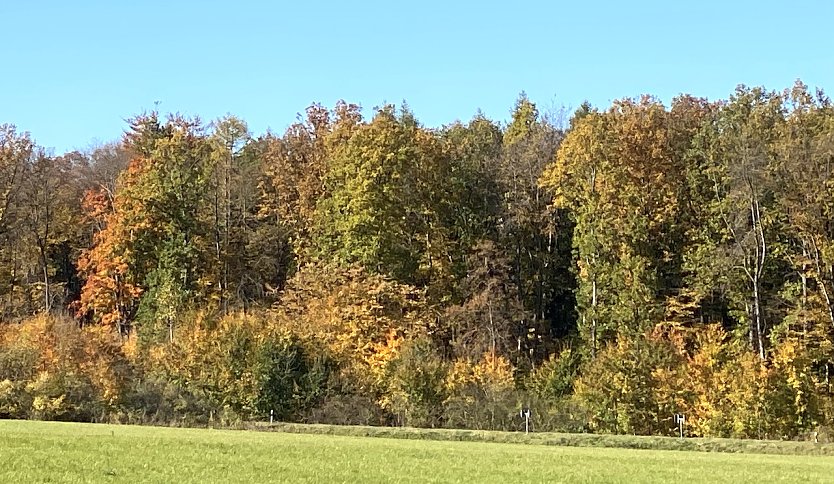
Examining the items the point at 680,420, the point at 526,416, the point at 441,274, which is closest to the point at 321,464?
the point at 526,416

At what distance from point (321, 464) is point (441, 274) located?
3983cm

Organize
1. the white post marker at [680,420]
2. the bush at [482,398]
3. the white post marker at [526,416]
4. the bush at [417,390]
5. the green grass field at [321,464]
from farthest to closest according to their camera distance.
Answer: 1. the bush at [417,390]
2. the bush at [482,398]
3. the white post marker at [526,416]
4. the white post marker at [680,420]
5. the green grass field at [321,464]

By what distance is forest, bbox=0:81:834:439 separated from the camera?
56500 mm

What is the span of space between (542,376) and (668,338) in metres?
7.58

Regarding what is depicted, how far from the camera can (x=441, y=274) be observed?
6738cm

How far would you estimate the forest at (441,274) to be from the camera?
5650 centimetres

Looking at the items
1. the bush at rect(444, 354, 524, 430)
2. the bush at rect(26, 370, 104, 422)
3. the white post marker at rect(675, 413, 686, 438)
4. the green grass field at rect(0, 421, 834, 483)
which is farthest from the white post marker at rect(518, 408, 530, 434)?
the bush at rect(26, 370, 104, 422)

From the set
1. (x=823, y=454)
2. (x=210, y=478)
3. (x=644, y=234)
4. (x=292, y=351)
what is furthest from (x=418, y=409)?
(x=210, y=478)

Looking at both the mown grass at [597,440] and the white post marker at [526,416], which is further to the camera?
the white post marker at [526,416]

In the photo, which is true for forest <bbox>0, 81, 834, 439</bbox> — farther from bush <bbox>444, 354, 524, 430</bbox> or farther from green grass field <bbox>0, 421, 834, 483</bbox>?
green grass field <bbox>0, 421, 834, 483</bbox>

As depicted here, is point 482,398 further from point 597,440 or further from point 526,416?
point 597,440

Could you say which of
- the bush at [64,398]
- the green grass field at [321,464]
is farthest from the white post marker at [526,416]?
the bush at [64,398]

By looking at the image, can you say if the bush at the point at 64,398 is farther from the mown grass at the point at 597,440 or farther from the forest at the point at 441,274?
the mown grass at the point at 597,440

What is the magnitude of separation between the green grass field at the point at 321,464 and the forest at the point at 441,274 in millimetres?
19869
